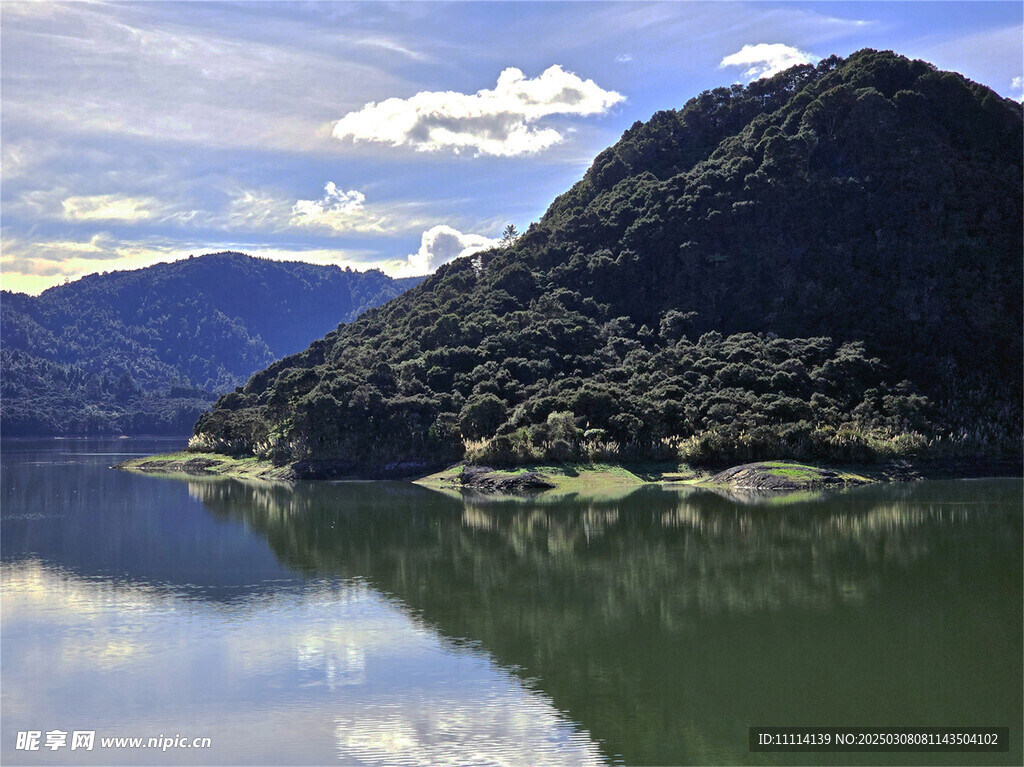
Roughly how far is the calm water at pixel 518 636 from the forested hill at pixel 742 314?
24662 millimetres

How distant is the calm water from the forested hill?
24662 mm

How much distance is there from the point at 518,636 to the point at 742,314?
72.4 meters

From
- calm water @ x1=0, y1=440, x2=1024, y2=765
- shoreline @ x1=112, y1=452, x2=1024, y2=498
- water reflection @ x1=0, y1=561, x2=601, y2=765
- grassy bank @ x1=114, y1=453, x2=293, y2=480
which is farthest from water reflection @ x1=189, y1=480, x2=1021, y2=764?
grassy bank @ x1=114, y1=453, x2=293, y2=480

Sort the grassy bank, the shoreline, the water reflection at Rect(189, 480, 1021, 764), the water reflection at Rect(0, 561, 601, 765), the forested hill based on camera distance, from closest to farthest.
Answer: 1. the water reflection at Rect(0, 561, 601, 765)
2. the water reflection at Rect(189, 480, 1021, 764)
3. the shoreline
4. the forested hill
5. the grassy bank

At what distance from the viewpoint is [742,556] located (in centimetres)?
3228

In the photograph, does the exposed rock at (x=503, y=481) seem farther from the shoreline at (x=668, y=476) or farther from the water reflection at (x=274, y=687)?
the water reflection at (x=274, y=687)

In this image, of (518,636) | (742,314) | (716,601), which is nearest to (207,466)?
(742,314)

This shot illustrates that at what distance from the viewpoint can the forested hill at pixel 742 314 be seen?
67125mm

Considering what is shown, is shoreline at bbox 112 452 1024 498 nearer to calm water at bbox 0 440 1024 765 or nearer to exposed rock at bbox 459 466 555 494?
exposed rock at bbox 459 466 555 494

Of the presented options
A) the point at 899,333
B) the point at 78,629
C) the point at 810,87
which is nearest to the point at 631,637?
the point at 78,629

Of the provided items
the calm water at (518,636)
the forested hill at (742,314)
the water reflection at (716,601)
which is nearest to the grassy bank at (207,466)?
the forested hill at (742,314)

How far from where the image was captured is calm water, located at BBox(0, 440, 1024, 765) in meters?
16.1

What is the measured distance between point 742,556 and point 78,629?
21.0 metres

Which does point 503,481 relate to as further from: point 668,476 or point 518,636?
point 518,636
